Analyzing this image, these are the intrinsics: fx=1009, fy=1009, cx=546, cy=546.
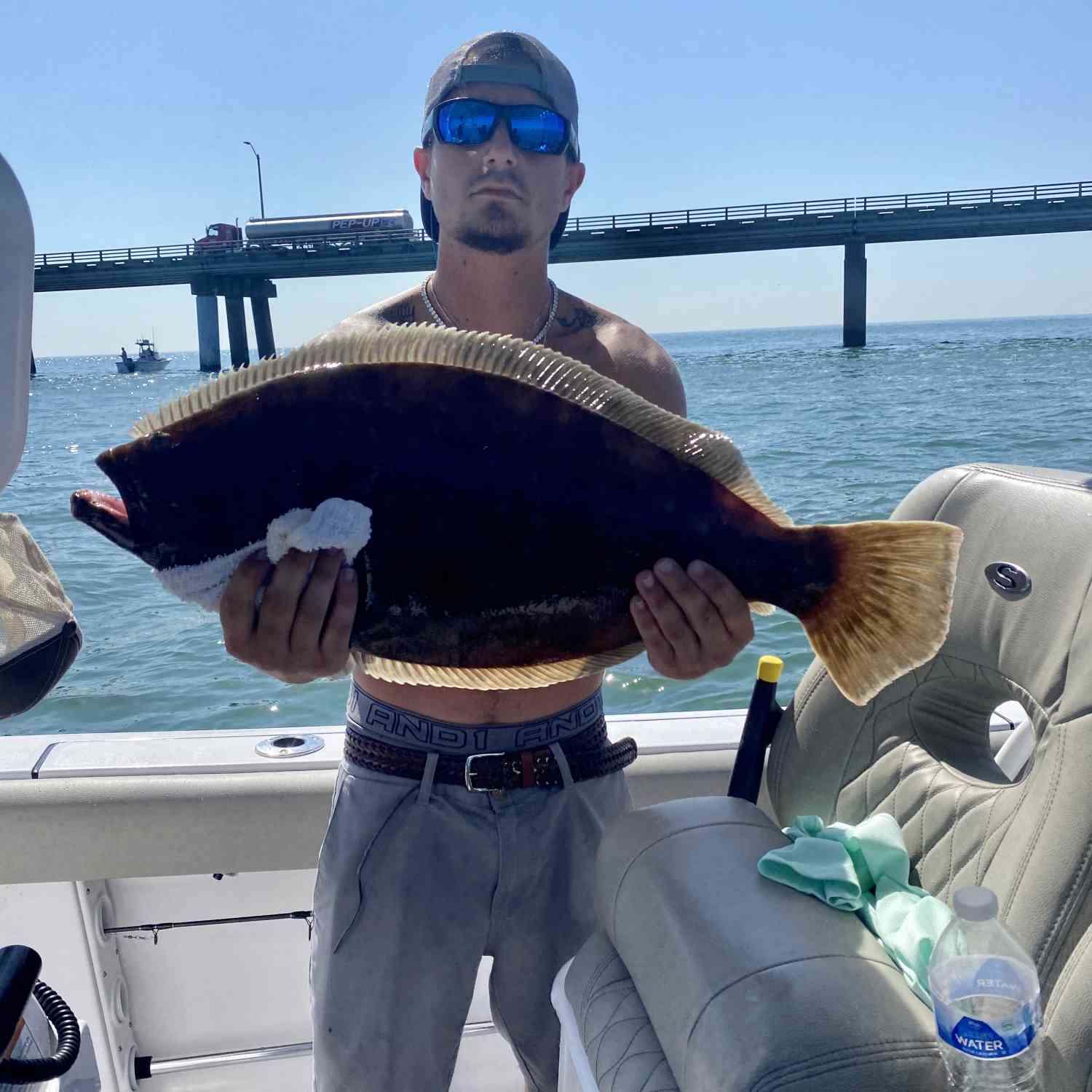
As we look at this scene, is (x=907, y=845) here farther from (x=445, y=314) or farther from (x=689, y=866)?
(x=445, y=314)

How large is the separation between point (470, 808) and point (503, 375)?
114 cm

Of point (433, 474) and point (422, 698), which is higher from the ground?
point (433, 474)

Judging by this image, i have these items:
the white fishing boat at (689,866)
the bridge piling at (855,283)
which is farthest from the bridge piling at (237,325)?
the white fishing boat at (689,866)

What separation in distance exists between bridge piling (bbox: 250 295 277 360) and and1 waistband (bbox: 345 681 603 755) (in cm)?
2496

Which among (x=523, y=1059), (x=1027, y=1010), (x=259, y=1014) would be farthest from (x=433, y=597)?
(x=259, y=1014)

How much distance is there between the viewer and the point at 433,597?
1.75m

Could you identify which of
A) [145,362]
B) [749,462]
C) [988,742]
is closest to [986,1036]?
[988,742]

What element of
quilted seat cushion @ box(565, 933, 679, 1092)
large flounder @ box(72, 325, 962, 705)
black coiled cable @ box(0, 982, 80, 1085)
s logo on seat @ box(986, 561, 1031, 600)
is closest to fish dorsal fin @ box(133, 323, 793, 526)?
large flounder @ box(72, 325, 962, 705)

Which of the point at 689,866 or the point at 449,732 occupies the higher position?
the point at 449,732

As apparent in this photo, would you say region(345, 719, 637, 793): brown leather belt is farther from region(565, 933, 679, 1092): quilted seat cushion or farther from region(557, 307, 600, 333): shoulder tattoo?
region(557, 307, 600, 333): shoulder tattoo

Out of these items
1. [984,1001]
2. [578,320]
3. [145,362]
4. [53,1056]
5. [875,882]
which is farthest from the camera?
[145,362]

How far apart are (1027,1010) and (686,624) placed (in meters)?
0.80

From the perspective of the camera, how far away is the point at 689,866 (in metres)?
2.02

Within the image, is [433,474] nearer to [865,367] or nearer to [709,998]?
[709,998]
